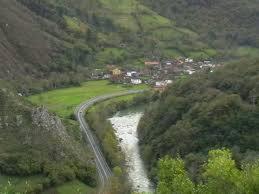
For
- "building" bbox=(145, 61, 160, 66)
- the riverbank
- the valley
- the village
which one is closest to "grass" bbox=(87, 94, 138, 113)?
the riverbank

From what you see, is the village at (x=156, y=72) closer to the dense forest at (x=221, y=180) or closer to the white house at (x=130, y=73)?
the white house at (x=130, y=73)

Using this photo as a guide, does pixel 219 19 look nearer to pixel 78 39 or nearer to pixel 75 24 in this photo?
pixel 75 24

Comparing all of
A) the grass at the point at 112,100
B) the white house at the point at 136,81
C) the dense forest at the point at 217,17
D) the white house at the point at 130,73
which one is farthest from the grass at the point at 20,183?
the dense forest at the point at 217,17

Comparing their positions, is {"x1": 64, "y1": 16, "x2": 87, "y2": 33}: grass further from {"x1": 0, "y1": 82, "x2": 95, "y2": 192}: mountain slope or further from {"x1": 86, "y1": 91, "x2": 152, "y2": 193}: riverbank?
{"x1": 0, "y1": 82, "x2": 95, "y2": 192}: mountain slope

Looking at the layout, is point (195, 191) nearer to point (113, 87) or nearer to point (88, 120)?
point (88, 120)

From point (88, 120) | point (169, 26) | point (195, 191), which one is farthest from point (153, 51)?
point (195, 191)

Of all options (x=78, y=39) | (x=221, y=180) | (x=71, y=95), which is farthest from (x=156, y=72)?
(x=221, y=180)
